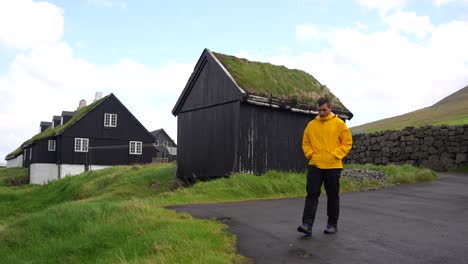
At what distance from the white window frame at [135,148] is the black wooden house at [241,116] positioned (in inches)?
1018

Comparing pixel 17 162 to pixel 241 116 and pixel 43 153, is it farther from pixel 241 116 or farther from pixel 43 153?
pixel 241 116

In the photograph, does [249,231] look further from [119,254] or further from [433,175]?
[433,175]

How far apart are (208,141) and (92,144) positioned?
27.9 meters

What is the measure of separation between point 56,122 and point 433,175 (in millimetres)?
42842

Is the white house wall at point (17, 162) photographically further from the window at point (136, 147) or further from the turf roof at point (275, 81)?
the turf roof at point (275, 81)

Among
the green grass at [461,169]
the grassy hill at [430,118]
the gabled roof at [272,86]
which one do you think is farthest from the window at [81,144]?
the green grass at [461,169]

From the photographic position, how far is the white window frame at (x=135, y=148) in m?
44.5

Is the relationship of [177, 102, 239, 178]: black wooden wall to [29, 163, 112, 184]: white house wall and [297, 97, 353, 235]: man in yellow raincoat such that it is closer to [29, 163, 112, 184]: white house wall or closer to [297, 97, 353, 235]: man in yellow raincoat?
[297, 97, 353, 235]: man in yellow raincoat

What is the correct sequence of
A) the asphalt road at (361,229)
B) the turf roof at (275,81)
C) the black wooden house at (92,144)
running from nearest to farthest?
1. the asphalt road at (361,229)
2. the turf roof at (275,81)
3. the black wooden house at (92,144)

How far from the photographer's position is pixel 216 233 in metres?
7.32

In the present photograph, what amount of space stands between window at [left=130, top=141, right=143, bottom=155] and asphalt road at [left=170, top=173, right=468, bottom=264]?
1352 inches

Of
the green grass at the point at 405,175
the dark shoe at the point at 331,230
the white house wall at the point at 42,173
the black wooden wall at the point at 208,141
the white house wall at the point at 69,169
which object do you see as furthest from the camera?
the white house wall at the point at 42,173

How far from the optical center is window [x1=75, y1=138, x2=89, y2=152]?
139 ft

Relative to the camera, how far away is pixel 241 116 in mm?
15977
